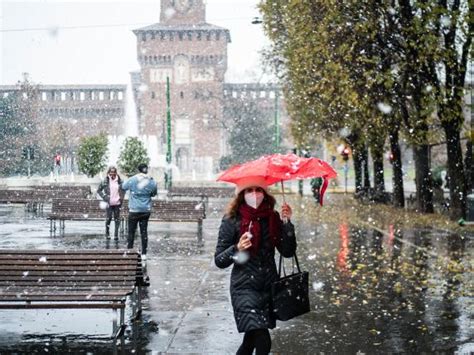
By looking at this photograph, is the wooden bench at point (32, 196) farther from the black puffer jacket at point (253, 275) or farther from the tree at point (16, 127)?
the tree at point (16, 127)

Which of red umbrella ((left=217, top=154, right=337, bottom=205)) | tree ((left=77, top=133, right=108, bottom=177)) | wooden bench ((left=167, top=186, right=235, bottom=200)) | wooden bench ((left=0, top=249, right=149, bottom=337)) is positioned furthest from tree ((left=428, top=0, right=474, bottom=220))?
tree ((left=77, top=133, right=108, bottom=177))

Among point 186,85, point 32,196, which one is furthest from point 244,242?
point 186,85

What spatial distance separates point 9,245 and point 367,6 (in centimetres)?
1264

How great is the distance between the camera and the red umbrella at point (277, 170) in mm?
6145

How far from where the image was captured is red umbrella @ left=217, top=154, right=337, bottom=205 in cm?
614

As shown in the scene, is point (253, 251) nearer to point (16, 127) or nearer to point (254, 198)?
point (254, 198)

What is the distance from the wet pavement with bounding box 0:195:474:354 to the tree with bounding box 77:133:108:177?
35.8 m

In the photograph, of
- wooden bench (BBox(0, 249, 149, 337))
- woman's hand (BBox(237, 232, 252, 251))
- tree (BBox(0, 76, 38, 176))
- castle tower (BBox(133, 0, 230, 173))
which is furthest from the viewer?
castle tower (BBox(133, 0, 230, 173))

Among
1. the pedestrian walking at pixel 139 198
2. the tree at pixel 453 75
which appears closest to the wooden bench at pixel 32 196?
the tree at pixel 453 75

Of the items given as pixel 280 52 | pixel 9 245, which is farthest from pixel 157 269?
pixel 280 52

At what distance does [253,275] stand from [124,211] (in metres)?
14.0

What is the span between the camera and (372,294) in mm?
10836

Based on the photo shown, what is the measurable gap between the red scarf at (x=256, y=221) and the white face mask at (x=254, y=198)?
3 cm

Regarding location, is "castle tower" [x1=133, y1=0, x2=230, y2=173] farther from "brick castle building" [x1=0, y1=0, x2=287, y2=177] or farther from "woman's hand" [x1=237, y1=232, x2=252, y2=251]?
"woman's hand" [x1=237, y1=232, x2=252, y2=251]
